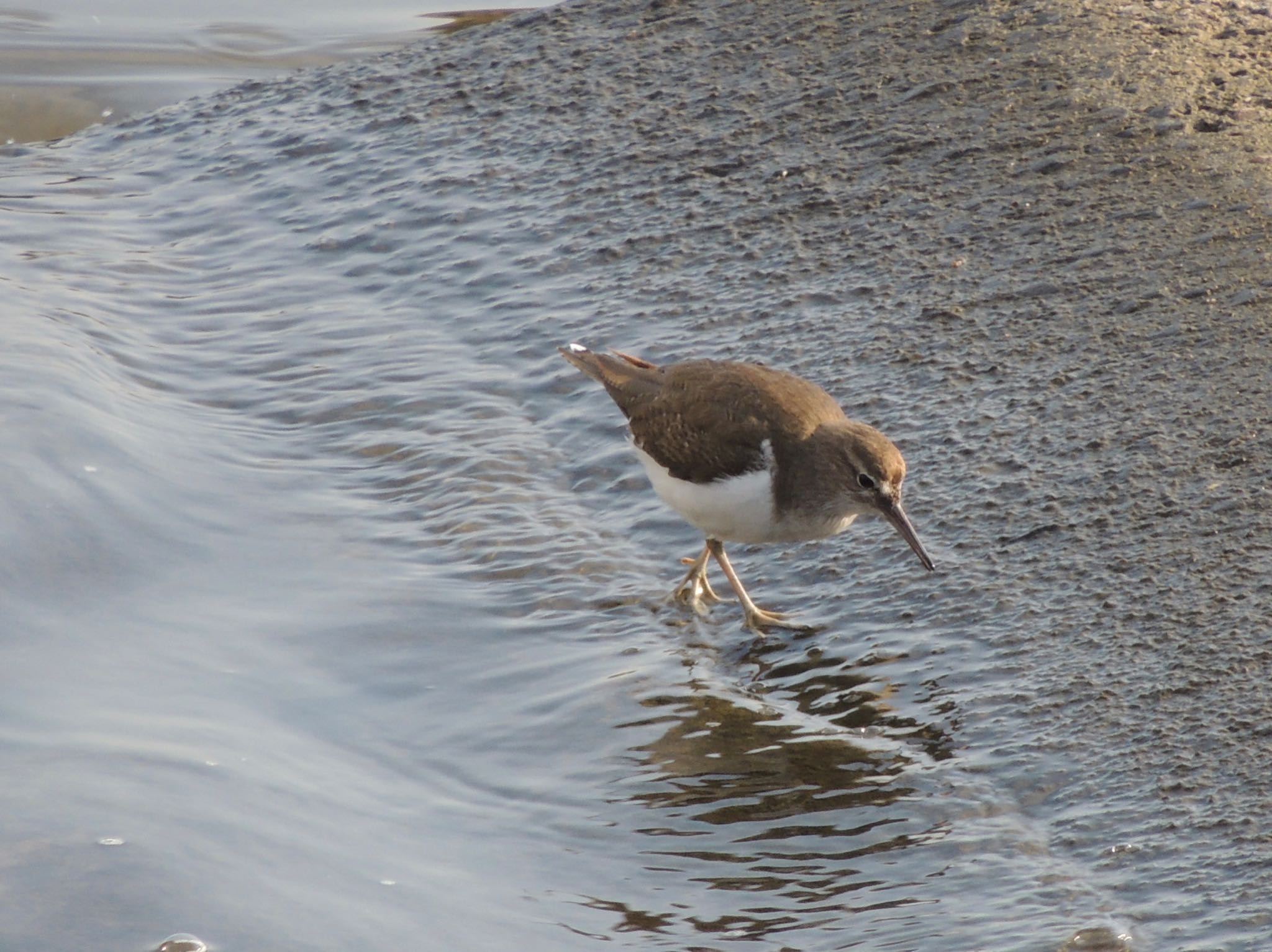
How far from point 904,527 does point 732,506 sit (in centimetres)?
60

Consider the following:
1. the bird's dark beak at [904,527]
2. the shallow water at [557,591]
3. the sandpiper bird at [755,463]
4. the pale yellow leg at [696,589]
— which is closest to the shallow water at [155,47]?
the shallow water at [557,591]

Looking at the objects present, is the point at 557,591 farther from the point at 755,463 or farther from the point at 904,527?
the point at 904,527

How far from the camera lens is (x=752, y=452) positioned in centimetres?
541

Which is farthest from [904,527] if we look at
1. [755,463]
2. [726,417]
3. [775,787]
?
[775,787]

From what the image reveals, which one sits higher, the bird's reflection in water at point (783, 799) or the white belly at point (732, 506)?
the white belly at point (732, 506)

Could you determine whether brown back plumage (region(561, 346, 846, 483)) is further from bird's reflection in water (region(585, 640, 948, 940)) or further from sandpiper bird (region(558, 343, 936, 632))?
bird's reflection in water (region(585, 640, 948, 940))

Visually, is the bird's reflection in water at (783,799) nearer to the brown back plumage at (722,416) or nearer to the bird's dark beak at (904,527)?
the bird's dark beak at (904,527)

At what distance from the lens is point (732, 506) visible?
5.30 m

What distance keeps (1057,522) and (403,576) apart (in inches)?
94.5

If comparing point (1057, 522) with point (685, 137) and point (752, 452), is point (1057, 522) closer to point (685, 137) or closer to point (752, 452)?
point (752, 452)

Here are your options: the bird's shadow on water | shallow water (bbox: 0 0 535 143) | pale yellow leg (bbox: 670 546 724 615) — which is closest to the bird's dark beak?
the bird's shadow on water

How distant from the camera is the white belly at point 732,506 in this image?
17.4 feet

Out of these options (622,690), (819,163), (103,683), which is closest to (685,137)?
(819,163)

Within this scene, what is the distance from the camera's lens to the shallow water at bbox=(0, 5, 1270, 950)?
13.0 ft
